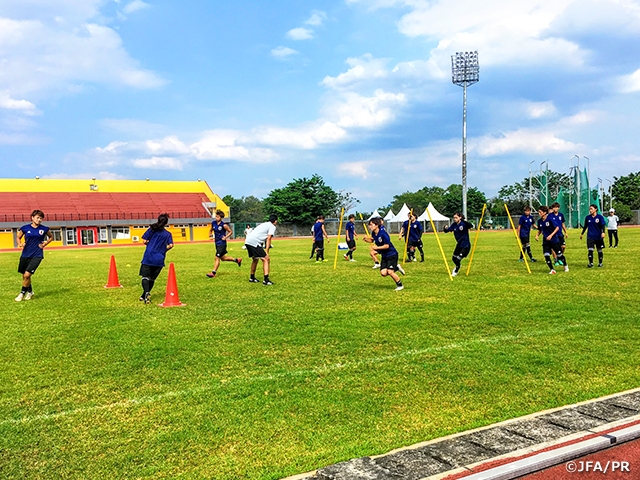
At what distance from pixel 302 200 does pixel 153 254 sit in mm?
61721

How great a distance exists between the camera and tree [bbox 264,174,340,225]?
72125mm

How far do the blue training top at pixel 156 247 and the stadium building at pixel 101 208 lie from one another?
46.5m

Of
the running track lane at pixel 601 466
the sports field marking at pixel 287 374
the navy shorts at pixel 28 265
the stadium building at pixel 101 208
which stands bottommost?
the running track lane at pixel 601 466

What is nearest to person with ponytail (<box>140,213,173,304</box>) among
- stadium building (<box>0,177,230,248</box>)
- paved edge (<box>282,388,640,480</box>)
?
paved edge (<box>282,388,640,480</box>)

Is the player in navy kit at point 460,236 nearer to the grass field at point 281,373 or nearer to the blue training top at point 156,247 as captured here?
the grass field at point 281,373

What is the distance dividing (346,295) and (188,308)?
3.29 metres

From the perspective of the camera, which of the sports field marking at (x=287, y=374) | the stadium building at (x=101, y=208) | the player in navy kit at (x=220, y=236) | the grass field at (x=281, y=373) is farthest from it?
the stadium building at (x=101, y=208)

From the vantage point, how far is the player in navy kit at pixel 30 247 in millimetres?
11453

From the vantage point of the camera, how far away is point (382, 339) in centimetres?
706

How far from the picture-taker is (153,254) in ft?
35.2

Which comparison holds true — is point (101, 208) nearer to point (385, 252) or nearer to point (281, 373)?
point (385, 252)

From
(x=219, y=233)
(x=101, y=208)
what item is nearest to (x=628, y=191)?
(x=101, y=208)

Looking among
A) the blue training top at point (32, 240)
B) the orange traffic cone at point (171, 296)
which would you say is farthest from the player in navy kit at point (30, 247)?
the orange traffic cone at point (171, 296)

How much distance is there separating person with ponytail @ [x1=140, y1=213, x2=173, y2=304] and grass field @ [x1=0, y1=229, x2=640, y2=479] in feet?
1.70
